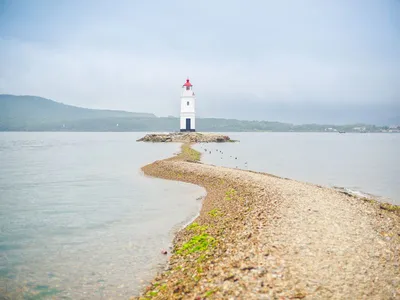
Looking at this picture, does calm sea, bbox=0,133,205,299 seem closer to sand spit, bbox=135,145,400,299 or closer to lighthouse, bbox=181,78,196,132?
sand spit, bbox=135,145,400,299

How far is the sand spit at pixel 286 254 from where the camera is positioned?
7.15 metres

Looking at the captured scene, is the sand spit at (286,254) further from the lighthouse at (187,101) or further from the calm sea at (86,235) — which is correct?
the lighthouse at (187,101)

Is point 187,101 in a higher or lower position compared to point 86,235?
higher

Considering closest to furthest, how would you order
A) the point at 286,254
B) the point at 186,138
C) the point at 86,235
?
the point at 286,254 < the point at 86,235 < the point at 186,138

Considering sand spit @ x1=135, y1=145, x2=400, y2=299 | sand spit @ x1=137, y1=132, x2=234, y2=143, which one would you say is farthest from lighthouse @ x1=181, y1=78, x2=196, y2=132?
sand spit @ x1=135, y1=145, x2=400, y2=299

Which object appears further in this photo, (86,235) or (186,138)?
(186,138)

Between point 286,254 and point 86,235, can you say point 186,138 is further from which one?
point 286,254

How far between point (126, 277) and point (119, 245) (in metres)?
3.12

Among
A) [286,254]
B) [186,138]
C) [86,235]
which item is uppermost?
[186,138]

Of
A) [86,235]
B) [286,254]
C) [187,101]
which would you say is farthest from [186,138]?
[286,254]

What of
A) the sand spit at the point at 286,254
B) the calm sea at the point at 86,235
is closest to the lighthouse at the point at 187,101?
the calm sea at the point at 86,235

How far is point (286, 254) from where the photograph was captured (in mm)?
8797

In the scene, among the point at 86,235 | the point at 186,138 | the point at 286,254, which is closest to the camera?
the point at 286,254

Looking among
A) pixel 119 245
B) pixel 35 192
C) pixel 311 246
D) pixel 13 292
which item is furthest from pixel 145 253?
pixel 35 192
